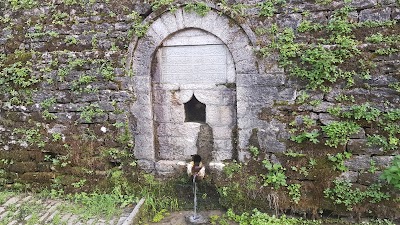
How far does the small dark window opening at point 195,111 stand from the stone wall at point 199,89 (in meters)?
0.14

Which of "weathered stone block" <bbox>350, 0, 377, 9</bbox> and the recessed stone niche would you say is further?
the recessed stone niche

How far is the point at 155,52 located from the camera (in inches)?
204

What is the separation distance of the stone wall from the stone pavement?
1.33 ft

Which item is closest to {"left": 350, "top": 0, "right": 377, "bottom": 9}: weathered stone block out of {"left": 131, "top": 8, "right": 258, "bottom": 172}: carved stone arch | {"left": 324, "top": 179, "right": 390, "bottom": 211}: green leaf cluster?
{"left": 131, "top": 8, "right": 258, "bottom": 172}: carved stone arch

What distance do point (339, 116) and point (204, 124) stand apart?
1.88 metres

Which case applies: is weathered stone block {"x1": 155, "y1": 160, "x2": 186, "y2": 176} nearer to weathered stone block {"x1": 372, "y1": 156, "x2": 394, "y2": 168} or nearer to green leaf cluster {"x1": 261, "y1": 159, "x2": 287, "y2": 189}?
green leaf cluster {"x1": 261, "y1": 159, "x2": 287, "y2": 189}

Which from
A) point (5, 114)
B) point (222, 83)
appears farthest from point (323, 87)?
point (5, 114)

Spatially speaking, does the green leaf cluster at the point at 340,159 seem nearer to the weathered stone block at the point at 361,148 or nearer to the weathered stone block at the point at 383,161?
the weathered stone block at the point at 361,148

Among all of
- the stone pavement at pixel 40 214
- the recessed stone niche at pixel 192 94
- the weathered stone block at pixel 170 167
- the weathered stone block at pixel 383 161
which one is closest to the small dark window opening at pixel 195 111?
the recessed stone niche at pixel 192 94

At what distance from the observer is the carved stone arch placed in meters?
4.83

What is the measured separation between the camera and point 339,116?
4621 mm

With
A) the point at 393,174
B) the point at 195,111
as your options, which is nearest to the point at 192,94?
the point at 195,111

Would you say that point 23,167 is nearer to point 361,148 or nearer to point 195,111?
point 195,111

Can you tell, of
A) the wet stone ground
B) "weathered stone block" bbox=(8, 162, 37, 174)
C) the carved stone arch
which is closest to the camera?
the carved stone arch
